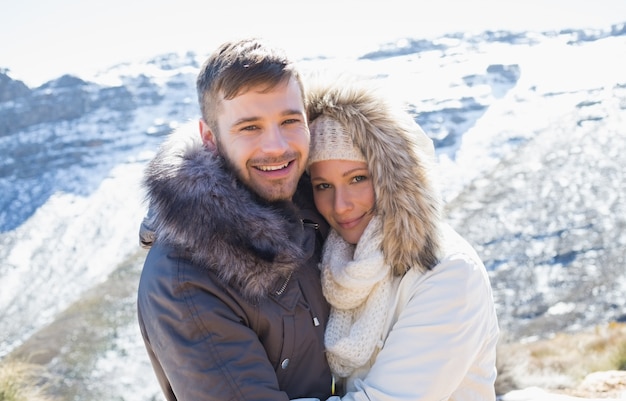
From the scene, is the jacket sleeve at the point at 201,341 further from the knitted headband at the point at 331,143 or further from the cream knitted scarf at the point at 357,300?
the knitted headband at the point at 331,143

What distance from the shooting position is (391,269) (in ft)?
8.93

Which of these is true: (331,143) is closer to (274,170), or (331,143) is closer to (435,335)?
(274,170)

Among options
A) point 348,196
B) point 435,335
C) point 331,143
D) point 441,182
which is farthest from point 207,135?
point 435,335

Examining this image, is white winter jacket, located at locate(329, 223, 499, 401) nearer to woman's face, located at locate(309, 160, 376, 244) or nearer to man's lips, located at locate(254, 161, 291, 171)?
woman's face, located at locate(309, 160, 376, 244)

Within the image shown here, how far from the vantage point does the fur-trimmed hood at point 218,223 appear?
228 cm

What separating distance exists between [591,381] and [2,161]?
267 feet

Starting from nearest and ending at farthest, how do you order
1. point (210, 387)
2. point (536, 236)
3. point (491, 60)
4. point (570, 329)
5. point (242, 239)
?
point (210, 387) < point (242, 239) < point (570, 329) < point (536, 236) < point (491, 60)

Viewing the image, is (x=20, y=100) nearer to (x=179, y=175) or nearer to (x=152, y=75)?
(x=152, y=75)

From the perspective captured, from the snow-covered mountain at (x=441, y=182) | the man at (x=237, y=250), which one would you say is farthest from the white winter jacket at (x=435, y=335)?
the snow-covered mountain at (x=441, y=182)

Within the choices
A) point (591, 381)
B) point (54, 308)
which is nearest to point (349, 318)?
point (591, 381)

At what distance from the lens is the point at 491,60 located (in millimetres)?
73938

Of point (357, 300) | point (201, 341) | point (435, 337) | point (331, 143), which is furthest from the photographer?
point (331, 143)

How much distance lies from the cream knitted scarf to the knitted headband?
0.33 m

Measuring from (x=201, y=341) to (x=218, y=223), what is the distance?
0.44m
